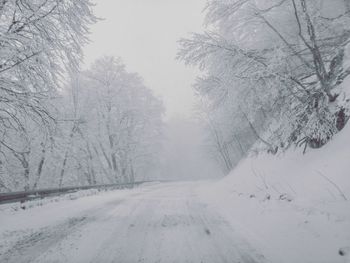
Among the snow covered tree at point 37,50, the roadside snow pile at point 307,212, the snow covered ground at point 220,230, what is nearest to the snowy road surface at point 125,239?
the snow covered ground at point 220,230

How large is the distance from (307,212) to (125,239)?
3.11 m

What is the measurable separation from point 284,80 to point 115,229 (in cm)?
565

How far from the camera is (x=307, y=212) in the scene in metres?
3.97

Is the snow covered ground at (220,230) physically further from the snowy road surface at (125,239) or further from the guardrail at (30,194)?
the guardrail at (30,194)

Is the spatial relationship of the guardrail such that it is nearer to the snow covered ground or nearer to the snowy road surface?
the snow covered ground

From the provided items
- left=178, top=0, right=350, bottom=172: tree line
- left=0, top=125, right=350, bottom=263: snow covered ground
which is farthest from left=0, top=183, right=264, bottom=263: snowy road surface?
left=178, top=0, right=350, bottom=172: tree line

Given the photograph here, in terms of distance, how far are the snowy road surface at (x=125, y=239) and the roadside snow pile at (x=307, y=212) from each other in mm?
404

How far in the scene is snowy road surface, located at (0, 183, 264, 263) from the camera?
9.87 ft

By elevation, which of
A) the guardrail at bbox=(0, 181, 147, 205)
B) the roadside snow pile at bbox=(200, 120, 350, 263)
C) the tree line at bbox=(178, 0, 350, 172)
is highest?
the tree line at bbox=(178, 0, 350, 172)

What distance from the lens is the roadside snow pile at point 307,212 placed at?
283cm

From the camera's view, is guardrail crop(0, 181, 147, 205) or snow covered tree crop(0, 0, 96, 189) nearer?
snow covered tree crop(0, 0, 96, 189)

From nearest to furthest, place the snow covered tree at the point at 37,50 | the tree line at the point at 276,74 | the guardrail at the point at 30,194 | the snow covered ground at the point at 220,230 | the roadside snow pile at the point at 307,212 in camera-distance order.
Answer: the roadside snow pile at the point at 307,212, the snow covered ground at the point at 220,230, the snow covered tree at the point at 37,50, the tree line at the point at 276,74, the guardrail at the point at 30,194

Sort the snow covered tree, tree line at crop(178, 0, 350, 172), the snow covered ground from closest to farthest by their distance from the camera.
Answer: the snow covered ground → the snow covered tree → tree line at crop(178, 0, 350, 172)

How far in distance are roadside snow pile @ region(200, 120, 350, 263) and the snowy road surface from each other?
404 millimetres
